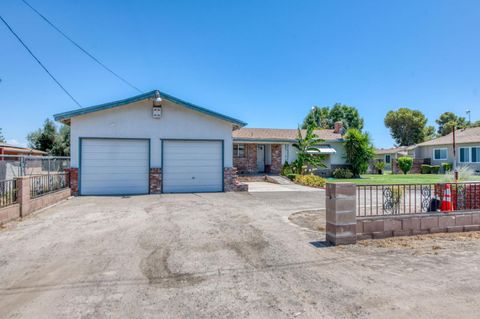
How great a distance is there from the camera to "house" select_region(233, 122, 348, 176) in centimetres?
2074

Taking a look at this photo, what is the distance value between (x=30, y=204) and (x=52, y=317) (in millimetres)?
6611

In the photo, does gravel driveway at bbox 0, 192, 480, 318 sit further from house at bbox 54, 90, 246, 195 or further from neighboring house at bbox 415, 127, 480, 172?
neighboring house at bbox 415, 127, 480, 172

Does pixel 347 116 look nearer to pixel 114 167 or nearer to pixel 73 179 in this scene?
pixel 114 167

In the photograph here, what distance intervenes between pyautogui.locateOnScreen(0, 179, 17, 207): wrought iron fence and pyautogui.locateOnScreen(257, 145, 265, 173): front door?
1625 centimetres

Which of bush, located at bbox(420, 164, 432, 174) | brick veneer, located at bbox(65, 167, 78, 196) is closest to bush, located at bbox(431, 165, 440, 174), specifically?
bush, located at bbox(420, 164, 432, 174)

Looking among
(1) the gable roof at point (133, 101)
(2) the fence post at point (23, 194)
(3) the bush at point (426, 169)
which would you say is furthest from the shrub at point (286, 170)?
(3) the bush at point (426, 169)

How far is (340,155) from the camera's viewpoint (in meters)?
23.5

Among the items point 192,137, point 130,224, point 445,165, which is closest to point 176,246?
point 130,224

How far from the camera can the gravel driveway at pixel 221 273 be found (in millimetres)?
3033

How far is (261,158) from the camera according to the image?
22.1 metres

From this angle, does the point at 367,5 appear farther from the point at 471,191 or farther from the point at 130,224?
the point at 130,224

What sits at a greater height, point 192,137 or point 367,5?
point 367,5

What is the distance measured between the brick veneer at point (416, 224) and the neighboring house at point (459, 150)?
22.6m

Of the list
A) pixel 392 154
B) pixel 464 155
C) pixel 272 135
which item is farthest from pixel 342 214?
pixel 392 154
